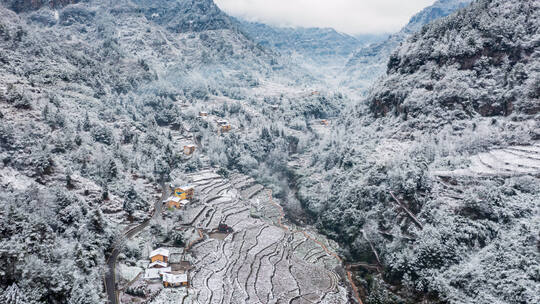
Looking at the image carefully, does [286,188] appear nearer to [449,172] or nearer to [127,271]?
[449,172]

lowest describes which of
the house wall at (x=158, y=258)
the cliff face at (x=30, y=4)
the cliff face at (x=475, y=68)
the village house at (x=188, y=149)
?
the house wall at (x=158, y=258)

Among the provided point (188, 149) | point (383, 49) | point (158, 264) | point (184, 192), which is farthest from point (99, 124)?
point (383, 49)

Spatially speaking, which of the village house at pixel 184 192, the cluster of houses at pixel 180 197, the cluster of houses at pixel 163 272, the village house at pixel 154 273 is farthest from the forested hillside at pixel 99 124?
the cluster of houses at pixel 163 272

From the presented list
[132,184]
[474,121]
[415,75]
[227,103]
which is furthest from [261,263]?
[227,103]

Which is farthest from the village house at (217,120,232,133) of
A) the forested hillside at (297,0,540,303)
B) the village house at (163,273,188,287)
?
the village house at (163,273,188,287)

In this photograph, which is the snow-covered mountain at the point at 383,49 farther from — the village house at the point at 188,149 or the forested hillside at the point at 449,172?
the village house at the point at 188,149

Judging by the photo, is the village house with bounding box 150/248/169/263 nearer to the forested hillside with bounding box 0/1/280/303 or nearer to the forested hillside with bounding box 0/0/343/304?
the forested hillside with bounding box 0/1/280/303

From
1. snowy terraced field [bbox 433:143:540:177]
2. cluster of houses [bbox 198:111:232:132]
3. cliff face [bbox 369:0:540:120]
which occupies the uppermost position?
cliff face [bbox 369:0:540:120]
